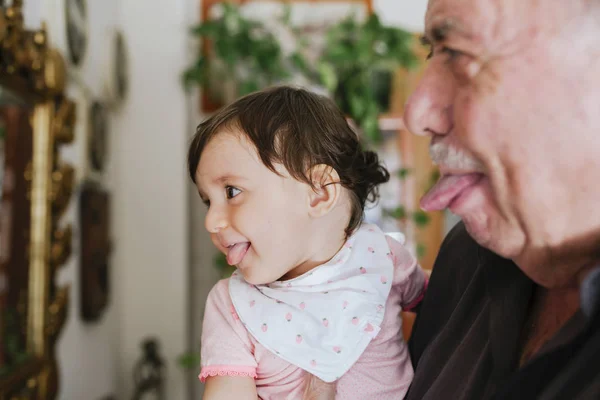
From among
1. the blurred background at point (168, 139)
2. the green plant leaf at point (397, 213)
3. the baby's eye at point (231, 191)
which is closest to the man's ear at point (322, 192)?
the baby's eye at point (231, 191)

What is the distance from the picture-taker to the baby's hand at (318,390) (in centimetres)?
95

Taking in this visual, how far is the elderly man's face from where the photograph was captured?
0.65 metres

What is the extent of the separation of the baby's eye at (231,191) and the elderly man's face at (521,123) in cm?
36

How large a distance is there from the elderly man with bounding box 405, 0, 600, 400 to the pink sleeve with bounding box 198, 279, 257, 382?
0.97 feet

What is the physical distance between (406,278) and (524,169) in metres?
0.45

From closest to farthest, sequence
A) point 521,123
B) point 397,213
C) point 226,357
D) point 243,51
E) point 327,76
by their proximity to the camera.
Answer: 1. point 521,123
2. point 226,357
3. point 327,76
4. point 243,51
5. point 397,213

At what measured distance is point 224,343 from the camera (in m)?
0.96

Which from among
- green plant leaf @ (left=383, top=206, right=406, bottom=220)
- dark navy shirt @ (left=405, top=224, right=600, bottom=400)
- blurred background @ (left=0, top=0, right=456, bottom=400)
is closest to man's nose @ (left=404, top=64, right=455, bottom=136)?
dark navy shirt @ (left=405, top=224, right=600, bottom=400)

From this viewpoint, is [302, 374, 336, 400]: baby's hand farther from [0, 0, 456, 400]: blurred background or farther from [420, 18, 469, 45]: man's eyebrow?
[0, 0, 456, 400]: blurred background

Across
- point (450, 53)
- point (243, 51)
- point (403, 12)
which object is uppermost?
point (403, 12)

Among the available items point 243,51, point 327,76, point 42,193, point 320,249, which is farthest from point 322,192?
point 243,51

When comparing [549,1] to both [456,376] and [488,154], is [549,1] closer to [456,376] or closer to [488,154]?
[488,154]

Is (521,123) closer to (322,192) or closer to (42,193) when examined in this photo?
(322,192)

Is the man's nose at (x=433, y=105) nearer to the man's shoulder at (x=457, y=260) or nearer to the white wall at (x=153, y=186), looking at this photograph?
the man's shoulder at (x=457, y=260)
